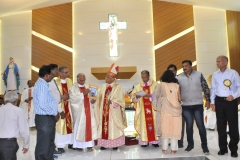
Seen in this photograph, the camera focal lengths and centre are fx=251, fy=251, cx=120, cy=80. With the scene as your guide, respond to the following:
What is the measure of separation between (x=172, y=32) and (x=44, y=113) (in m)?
6.53

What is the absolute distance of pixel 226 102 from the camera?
11.7 ft

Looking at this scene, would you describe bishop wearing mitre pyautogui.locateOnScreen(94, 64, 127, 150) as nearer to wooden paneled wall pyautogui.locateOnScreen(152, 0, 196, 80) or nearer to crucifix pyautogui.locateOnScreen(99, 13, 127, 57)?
crucifix pyautogui.locateOnScreen(99, 13, 127, 57)

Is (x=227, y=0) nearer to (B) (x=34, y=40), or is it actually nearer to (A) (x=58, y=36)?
(A) (x=58, y=36)

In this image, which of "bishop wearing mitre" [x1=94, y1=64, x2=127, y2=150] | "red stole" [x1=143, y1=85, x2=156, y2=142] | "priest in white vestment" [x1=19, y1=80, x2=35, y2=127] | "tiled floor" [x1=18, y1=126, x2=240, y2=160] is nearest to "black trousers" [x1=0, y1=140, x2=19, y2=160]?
"tiled floor" [x1=18, y1=126, x2=240, y2=160]

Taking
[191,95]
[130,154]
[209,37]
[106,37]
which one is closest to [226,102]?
[191,95]

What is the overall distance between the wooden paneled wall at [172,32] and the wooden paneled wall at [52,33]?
9.87 feet

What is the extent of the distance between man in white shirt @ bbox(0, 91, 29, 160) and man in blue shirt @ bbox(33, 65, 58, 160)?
0.32 meters

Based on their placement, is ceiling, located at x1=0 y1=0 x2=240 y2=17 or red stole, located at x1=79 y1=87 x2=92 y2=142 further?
ceiling, located at x1=0 y1=0 x2=240 y2=17

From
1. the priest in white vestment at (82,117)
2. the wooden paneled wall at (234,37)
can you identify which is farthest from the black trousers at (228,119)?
the wooden paneled wall at (234,37)

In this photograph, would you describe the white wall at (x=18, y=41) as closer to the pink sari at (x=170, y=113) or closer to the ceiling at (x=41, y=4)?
the ceiling at (x=41, y=4)

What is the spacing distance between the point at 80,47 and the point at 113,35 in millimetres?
1225

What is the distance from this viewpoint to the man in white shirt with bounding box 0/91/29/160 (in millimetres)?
2609

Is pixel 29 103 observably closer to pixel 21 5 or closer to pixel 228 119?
pixel 21 5

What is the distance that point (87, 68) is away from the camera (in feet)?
28.2
